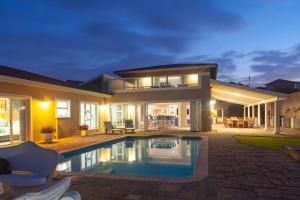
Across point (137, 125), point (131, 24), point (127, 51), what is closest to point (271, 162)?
point (137, 125)

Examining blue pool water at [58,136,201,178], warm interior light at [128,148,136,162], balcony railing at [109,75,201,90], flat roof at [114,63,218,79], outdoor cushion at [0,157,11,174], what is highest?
flat roof at [114,63,218,79]

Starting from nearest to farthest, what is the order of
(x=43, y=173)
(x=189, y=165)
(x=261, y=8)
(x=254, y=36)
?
(x=43, y=173)
(x=189, y=165)
(x=261, y=8)
(x=254, y=36)

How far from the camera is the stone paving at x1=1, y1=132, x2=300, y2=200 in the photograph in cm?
416

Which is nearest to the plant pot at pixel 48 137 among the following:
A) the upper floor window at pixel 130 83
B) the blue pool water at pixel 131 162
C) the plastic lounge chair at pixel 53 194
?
the blue pool water at pixel 131 162

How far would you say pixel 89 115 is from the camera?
53.6 feet

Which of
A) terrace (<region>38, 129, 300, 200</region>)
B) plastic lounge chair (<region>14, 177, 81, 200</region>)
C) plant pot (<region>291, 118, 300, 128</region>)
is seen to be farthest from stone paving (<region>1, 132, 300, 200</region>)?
plant pot (<region>291, 118, 300, 128</region>)

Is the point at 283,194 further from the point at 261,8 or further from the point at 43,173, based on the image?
the point at 261,8

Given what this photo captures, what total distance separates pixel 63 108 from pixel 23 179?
991 cm

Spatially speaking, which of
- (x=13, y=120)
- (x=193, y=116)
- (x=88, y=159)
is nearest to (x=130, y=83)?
(x=193, y=116)

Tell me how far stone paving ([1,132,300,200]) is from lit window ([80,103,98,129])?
1047 centimetres

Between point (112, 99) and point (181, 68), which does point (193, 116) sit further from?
point (112, 99)

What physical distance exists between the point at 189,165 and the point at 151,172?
1531 millimetres

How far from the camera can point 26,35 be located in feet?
134

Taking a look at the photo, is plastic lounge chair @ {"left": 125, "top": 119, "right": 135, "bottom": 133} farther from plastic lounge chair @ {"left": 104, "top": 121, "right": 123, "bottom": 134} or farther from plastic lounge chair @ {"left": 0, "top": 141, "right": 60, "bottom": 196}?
plastic lounge chair @ {"left": 0, "top": 141, "right": 60, "bottom": 196}
